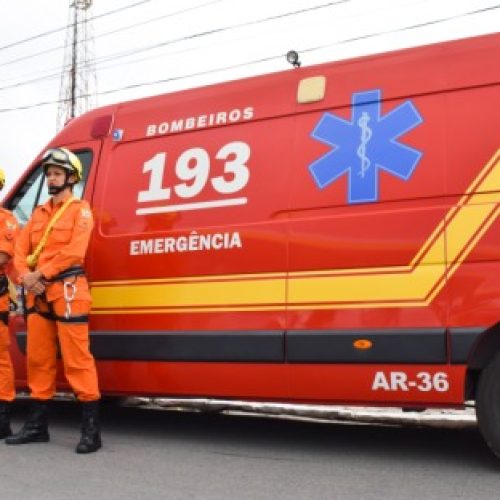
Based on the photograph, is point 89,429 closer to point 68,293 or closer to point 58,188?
point 68,293

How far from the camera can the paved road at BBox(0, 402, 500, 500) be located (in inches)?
148

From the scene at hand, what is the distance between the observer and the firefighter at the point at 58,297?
465 cm

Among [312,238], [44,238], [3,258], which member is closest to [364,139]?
[312,238]

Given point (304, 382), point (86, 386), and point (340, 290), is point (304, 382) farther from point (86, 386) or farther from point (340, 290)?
point (86, 386)

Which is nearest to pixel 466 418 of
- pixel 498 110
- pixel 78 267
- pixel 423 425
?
pixel 423 425

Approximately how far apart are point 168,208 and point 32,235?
36.7 inches

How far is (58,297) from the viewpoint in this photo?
4.69 metres

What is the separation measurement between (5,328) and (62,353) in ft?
2.25

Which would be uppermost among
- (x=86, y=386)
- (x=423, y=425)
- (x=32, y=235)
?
(x=32, y=235)

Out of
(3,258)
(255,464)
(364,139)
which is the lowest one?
(255,464)

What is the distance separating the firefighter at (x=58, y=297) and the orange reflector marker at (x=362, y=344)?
1.73 meters

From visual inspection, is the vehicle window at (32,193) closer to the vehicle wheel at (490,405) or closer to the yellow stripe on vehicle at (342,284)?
the yellow stripe on vehicle at (342,284)

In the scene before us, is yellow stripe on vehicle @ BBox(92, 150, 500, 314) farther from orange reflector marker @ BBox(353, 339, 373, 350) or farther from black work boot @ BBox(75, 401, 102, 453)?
black work boot @ BBox(75, 401, 102, 453)

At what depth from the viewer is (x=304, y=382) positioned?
14.0 feet
